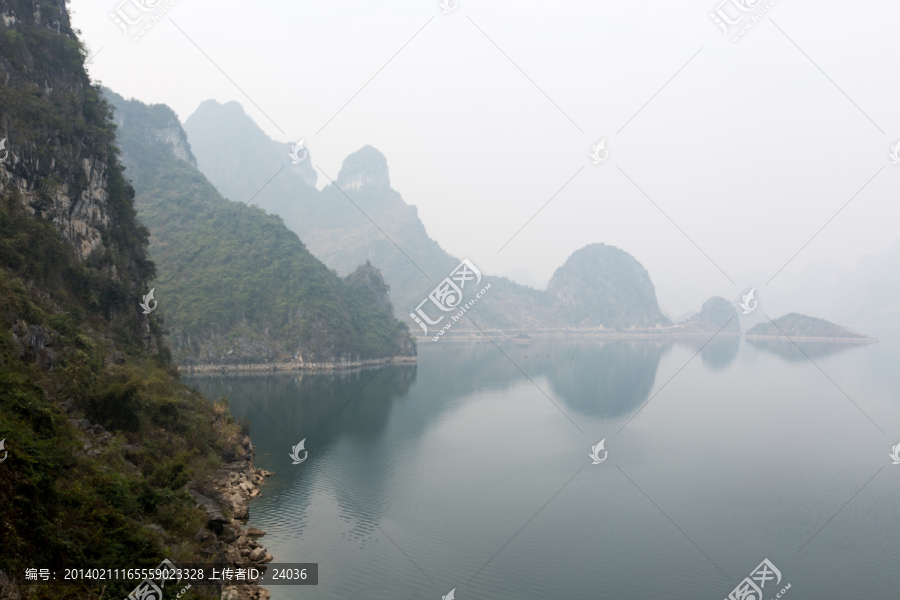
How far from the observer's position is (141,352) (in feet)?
77.7

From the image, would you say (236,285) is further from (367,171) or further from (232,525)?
(367,171)

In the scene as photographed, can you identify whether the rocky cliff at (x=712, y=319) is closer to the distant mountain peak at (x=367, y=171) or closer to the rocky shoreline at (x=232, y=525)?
the distant mountain peak at (x=367, y=171)

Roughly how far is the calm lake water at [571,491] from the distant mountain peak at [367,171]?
14476 cm

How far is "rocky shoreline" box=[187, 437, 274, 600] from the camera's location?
13219mm

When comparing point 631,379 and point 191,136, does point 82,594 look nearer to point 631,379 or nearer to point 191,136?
point 631,379

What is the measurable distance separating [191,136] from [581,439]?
182006 millimetres

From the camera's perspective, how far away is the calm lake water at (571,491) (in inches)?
618

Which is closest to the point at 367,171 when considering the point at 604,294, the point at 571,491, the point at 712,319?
the point at 604,294

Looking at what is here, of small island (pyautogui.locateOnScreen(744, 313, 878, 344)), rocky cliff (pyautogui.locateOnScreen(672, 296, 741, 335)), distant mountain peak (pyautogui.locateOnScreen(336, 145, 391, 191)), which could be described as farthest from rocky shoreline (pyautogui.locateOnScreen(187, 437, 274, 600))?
distant mountain peak (pyautogui.locateOnScreen(336, 145, 391, 191))

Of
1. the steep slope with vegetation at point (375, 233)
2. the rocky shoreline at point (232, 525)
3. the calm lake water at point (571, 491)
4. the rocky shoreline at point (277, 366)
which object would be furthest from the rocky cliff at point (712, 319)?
the rocky shoreline at point (232, 525)

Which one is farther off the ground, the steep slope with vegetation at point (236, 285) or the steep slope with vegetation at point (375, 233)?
the steep slope with vegetation at point (375, 233)

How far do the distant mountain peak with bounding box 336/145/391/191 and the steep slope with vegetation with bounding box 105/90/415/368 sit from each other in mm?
110071

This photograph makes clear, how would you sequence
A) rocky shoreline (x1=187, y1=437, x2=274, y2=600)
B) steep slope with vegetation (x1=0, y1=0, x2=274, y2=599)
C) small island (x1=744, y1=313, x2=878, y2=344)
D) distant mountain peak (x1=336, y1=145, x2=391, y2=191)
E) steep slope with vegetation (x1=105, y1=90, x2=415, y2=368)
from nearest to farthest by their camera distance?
steep slope with vegetation (x1=0, y1=0, x2=274, y2=599) → rocky shoreline (x1=187, y1=437, x2=274, y2=600) → steep slope with vegetation (x1=105, y1=90, x2=415, y2=368) → small island (x1=744, y1=313, x2=878, y2=344) → distant mountain peak (x1=336, y1=145, x2=391, y2=191)

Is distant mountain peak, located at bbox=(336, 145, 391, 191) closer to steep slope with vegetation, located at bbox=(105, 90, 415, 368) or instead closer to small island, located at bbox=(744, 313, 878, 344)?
steep slope with vegetation, located at bbox=(105, 90, 415, 368)
